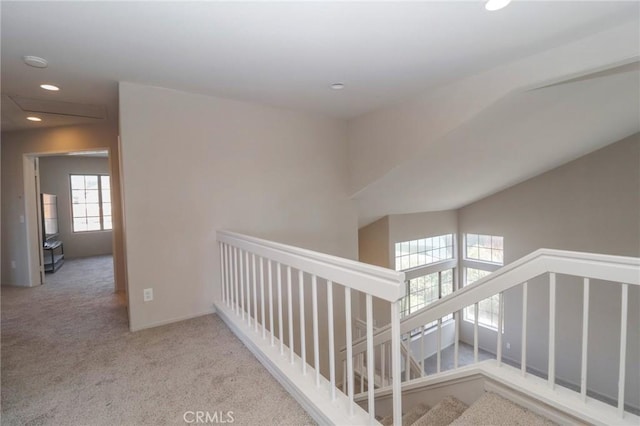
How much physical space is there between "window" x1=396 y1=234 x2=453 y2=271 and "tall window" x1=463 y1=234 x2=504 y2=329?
45cm

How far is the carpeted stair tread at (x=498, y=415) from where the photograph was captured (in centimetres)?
162

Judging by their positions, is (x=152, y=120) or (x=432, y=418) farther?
(x=152, y=120)

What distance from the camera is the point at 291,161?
3.77 m

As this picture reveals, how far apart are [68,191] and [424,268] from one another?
832 centimetres

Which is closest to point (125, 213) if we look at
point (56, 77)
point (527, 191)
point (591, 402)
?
point (56, 77)

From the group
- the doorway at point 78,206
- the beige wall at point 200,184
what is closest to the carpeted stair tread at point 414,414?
the beige wall at point 200,184

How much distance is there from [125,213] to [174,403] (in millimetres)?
1724

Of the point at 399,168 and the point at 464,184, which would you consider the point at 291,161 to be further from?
the point at 464,184

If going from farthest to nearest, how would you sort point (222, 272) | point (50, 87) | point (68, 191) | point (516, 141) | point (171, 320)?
point (68, 191)
point (516, 141)
point (222, 272)
point (171, 320)
point (50, 87)

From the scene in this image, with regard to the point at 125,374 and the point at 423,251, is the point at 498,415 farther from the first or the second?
the point at 423,251

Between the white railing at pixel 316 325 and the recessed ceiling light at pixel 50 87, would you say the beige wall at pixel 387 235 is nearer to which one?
the white railing at pixel 316 325

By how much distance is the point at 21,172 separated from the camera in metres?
4.43

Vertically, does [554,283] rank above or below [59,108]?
below

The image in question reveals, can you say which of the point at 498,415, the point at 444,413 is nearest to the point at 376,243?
the point at 444,413
